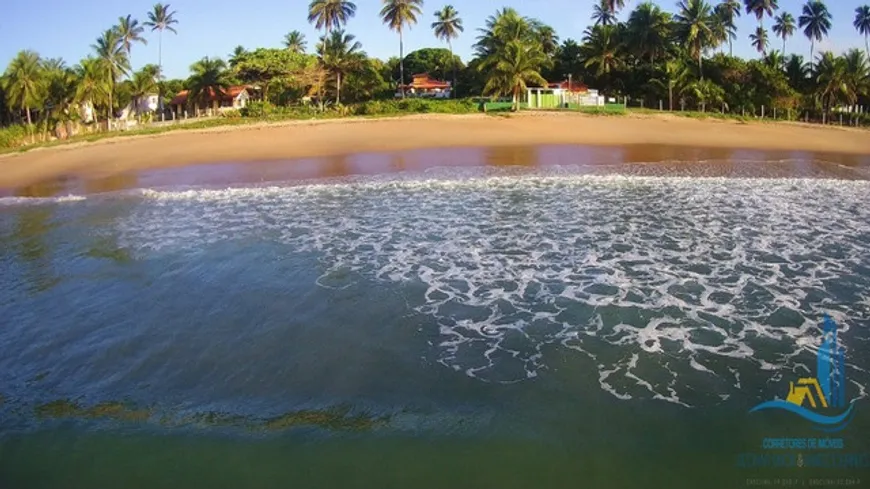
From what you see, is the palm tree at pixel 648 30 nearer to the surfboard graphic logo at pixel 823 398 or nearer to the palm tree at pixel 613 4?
the palm tree at pixel 613 4

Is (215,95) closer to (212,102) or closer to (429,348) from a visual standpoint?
(212,102)

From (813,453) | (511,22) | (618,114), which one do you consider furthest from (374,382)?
(511,22)

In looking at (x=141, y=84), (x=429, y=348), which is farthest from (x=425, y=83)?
(x=429, y=348)

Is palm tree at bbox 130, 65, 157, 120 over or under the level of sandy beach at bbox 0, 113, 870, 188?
over

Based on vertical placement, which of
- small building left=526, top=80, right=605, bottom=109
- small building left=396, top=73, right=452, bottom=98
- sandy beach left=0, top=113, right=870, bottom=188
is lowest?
sandy beach left=0, top=113, right=870, bottom=188

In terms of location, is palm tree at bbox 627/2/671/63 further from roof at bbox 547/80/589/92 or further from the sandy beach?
the sandy beach

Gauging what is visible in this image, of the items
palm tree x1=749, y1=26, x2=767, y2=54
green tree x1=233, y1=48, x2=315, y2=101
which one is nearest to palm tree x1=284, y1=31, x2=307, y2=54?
green tree x1=233, y1=48, x2=315, y2=101
